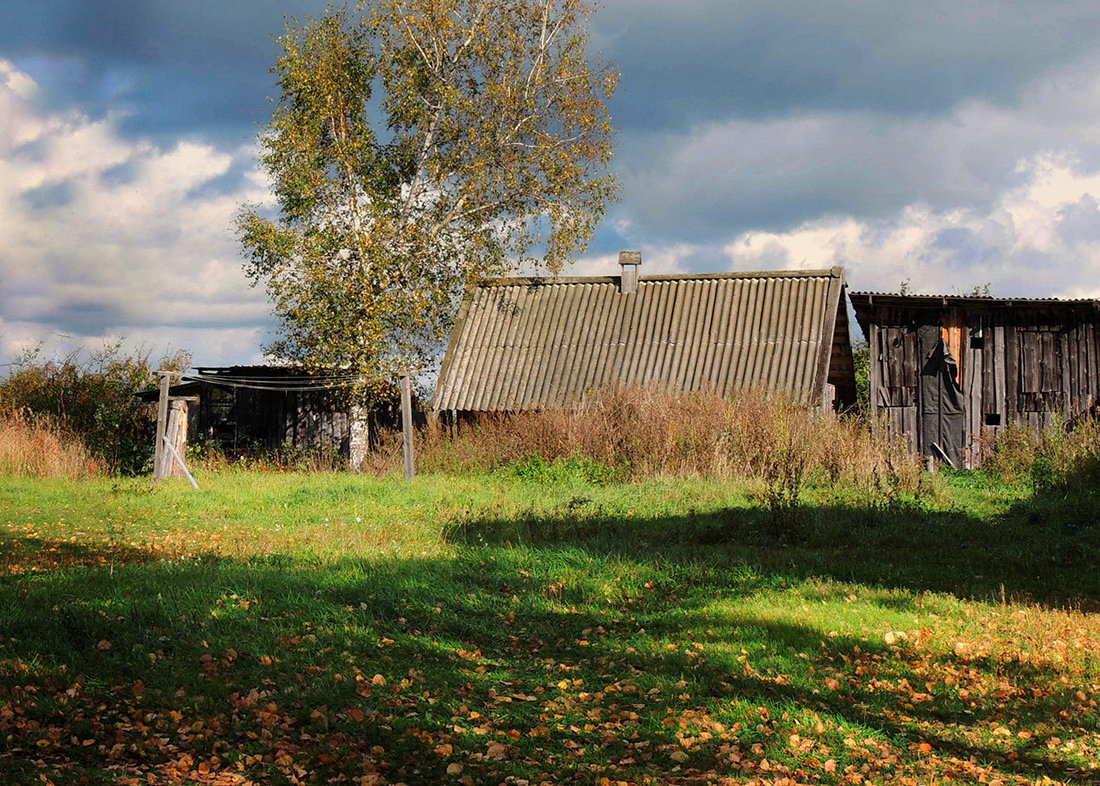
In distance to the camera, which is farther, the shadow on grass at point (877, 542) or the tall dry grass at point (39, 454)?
the tall dry grass at point (39, 454)

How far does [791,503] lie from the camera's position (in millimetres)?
12312

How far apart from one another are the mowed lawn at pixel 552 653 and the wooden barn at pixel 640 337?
33.6ft

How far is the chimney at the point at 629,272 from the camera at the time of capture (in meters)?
25.9

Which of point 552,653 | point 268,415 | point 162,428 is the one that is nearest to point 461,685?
point 552,653

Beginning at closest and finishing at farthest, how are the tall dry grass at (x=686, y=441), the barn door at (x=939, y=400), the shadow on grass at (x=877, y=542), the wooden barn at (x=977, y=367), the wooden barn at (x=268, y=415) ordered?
1. the shadow on grass at (x=877, y=542)
2. the tall dry grass at (x=686, y=441)
3. the wooden barn at (x=977, y=367)
4. the barn door at (x=939, y=400)
5. the wooden barn at (x=268, y=415)

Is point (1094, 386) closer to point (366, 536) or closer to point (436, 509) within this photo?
point (436, 509)

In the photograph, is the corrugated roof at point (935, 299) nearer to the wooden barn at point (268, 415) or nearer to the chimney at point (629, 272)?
the chimney at point (629, 272)

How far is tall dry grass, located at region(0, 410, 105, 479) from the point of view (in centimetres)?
1962

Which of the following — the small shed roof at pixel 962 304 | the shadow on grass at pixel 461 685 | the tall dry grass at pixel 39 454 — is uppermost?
the small shed roof at pixel 962 304

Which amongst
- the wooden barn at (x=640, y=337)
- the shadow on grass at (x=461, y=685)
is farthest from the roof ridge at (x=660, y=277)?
the shadow on grass at (x=461, y=685)

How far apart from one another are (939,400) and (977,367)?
1.17m

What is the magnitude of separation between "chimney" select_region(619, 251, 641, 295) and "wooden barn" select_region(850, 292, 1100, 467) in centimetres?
551

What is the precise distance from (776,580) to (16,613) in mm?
6656

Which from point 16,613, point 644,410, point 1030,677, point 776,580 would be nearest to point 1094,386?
point 644,410
